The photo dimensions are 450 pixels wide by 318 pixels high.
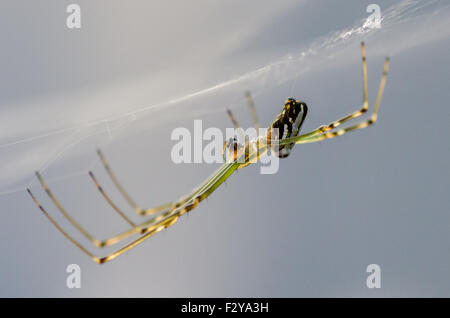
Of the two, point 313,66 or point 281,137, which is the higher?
point 313,66

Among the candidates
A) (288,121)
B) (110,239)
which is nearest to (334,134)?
(288,121)

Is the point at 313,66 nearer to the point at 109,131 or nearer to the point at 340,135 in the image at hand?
the point at 340,135

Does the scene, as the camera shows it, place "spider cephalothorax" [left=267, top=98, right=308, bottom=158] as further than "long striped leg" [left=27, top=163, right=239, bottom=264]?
Yes

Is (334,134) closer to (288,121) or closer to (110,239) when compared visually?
(288,121)

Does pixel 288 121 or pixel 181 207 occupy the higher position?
pixel 288 121

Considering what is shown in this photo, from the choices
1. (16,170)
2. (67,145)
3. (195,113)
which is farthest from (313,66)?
(16,170)

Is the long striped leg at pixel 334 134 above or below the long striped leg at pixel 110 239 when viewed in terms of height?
above

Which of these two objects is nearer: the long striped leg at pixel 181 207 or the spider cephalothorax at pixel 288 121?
the long striped leg at pixel 181 207

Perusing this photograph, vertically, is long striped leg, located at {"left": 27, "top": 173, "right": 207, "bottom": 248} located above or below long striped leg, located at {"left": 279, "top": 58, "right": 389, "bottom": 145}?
below
